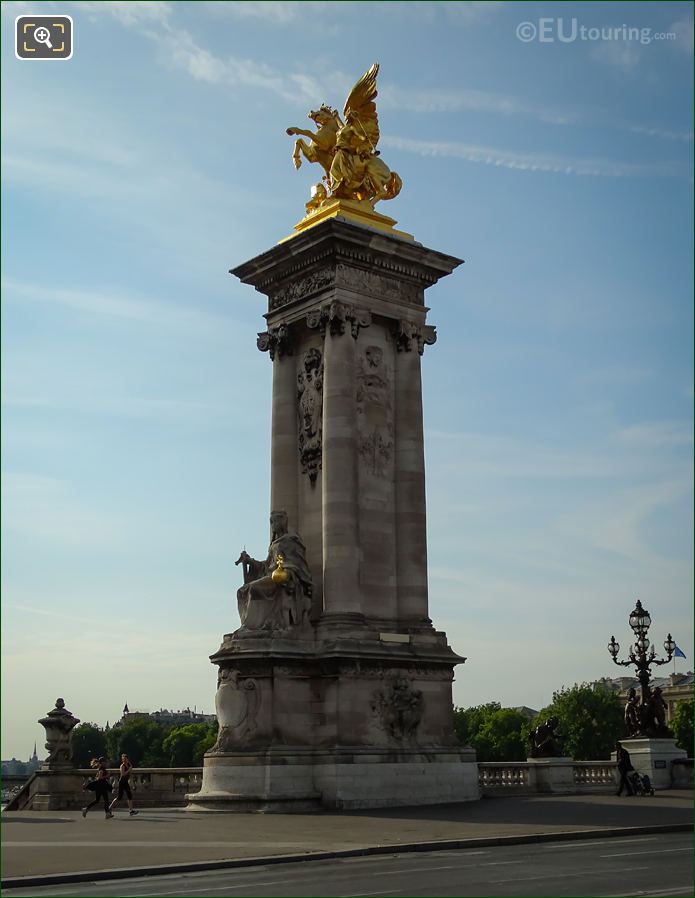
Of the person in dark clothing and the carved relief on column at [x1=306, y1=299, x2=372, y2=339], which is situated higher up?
the carved relief on column at [x1=306, y1=299, x2=372, y2=339]

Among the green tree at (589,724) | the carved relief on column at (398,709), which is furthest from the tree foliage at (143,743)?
the carved relief on column at (398,709)

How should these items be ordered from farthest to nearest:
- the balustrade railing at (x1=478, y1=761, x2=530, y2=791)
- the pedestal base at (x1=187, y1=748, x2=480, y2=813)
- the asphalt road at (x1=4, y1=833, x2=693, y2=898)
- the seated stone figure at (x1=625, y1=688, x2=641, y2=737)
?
the seated stone figure at (x1=625, y1=688, x2=641, y2=737), the balustrade railing at (x1=478, y1=761, x2=530, y2=791), the pedestal base at (x1=187, y1=748, x2=480, y2=813), the asphalt road at (x1=4, y1=833, x2=693, y2=898)

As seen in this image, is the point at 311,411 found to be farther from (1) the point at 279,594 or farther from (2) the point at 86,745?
(2) the point at 86,745

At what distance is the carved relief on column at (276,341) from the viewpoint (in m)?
35.8

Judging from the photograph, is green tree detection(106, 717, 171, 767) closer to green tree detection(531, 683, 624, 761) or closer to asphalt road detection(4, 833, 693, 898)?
green tree detection(531, 683, 624, 761)

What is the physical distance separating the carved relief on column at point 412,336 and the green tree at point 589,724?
81.5 metres

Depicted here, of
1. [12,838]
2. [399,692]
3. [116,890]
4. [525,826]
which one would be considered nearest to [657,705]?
[399,692]

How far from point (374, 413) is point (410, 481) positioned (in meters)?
2.21

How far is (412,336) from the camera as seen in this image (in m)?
35.4

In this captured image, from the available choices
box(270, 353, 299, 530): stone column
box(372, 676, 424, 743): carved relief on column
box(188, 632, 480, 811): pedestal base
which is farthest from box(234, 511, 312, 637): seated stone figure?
box(372, 676, 424, 743): carved relief on column

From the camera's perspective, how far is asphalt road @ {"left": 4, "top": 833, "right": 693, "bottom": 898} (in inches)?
535

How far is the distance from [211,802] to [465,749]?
7.39 metres

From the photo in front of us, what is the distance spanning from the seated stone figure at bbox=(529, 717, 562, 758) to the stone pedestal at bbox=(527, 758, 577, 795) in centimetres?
76

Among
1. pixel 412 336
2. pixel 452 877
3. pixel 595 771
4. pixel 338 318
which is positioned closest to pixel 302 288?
pixel 338 318
